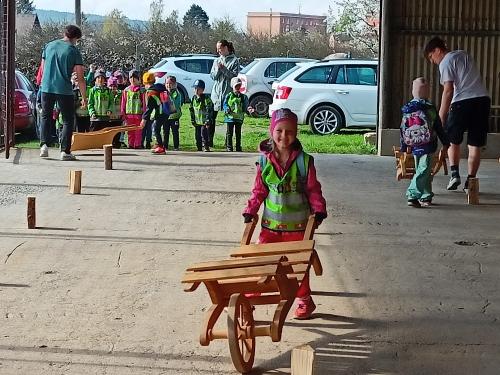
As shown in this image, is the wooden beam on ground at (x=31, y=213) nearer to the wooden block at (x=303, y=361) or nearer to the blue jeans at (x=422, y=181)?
the blue jeans at (x=422, y=181)

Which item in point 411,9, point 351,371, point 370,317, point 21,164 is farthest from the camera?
point 411,9

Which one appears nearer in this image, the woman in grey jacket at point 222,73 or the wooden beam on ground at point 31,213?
the wooden beam on ground at point 31,213

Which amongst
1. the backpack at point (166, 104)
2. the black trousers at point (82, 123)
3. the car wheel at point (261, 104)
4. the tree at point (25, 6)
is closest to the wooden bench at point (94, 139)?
the backpack at point (166, 104)

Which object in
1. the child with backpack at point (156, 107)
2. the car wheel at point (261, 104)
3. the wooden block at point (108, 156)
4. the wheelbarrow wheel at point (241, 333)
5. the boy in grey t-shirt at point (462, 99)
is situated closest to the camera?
the wheelbarrow wheel at point (241, 333)

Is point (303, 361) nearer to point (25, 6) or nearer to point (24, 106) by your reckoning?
point (24, 106)

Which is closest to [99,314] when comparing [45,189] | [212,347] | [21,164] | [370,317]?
[212,347]

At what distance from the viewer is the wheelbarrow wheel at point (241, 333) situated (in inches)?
190

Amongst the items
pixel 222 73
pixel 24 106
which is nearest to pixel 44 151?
pixel 222 73

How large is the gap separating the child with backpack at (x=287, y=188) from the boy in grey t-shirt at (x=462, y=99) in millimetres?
5024

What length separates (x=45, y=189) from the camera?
1143 cm

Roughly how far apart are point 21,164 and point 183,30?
76.2 feet

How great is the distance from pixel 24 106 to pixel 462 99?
10.0 m

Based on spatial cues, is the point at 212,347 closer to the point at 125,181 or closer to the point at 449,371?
the point at 449,371

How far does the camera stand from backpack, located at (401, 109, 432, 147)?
391 inches
